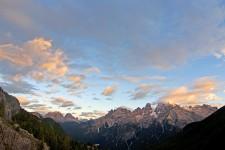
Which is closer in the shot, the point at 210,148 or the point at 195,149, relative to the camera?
the point at 210,148

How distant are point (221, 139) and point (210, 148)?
20.1 ft

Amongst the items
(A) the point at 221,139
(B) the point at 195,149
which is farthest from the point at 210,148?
(B) the point at 195,149

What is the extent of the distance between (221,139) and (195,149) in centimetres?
2917

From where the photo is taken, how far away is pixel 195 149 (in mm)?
169000

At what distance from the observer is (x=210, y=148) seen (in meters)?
144

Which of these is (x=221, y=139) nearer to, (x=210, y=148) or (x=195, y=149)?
(x=210, y=148)

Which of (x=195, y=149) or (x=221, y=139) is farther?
(x=195, y=149)

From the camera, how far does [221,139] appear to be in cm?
14200

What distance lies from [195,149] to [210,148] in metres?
26.0
